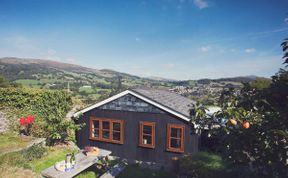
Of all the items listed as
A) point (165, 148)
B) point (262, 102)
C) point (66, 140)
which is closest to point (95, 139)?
point (66, 140)

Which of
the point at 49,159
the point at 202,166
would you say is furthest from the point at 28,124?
the point at 202,166

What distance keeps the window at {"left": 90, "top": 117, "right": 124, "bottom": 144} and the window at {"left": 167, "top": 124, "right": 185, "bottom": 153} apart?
3214 mm

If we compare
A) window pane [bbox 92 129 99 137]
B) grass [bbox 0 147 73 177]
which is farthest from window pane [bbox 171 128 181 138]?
grass [bbox 0 147 73 177]

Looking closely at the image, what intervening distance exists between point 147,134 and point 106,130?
2.98m

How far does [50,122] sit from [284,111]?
14.7 metres

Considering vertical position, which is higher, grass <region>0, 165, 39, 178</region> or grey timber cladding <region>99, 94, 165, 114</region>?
grey timber cladding <region>99, 94, 165, 114</region>

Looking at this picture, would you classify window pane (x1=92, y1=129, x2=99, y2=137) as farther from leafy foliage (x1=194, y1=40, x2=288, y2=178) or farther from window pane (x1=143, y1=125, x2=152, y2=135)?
leafy foliage (x1=194, y1=40, x2=288, y2=178)

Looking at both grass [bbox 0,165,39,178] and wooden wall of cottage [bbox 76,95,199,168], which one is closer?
grass [bbox 0,165,39,178]

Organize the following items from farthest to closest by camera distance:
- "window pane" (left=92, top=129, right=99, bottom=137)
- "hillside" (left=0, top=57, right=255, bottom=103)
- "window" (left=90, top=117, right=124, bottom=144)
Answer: "hillside" (left=0, top=57, right=255, bottom=103) → "window pane" (left=92, top=129, right=99, bottom=137) → "window" (left=90, top=117, right=124, bottom=144)

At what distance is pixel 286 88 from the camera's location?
4.23 metres

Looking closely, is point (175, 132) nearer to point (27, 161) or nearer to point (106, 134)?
point (106, 134)

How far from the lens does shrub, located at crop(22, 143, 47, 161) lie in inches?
Answer: 495

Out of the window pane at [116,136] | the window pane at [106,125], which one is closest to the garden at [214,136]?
the window pane at [106,125]

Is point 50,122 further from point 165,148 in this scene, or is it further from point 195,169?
point 195,169
